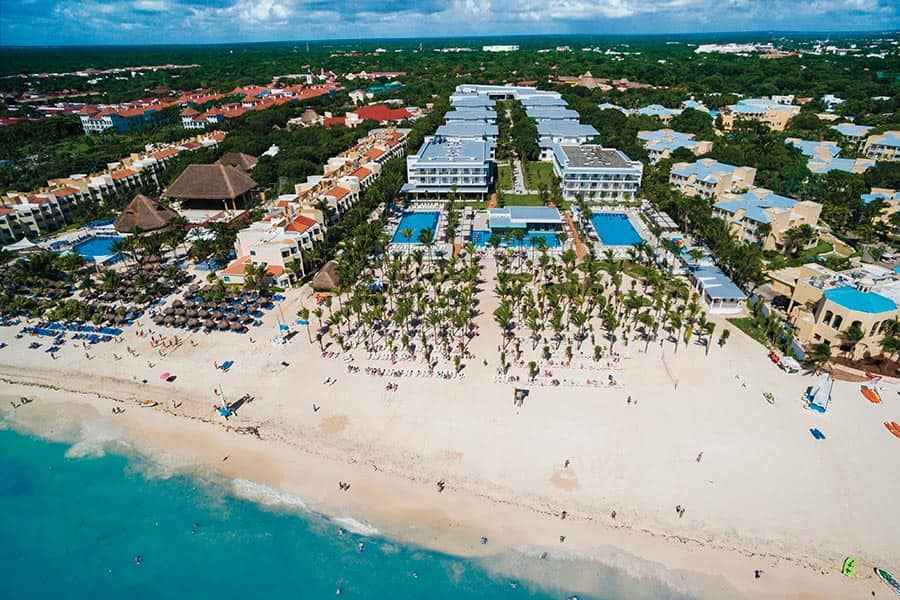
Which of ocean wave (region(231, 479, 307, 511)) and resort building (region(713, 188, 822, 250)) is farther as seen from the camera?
resort building (region(713, 188, 822, 250))

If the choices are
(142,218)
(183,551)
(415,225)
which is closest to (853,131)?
(415,225)

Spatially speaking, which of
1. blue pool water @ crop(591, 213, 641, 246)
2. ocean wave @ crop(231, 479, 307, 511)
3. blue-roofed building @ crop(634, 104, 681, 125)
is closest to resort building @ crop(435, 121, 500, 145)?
blue pool water @ crop(591, 213, 641, 246)

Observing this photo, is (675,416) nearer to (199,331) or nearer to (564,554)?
(564,554)

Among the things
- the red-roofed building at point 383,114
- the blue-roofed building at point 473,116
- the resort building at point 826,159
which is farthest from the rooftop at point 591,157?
the red-roofed building at point 383,114

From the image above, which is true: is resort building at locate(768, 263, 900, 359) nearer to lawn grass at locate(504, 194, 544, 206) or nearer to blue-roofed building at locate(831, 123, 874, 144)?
lawn grass at locate(504, 194, 544, 206)

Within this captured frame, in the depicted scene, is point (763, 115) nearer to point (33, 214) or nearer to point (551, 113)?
point (551, 113)
